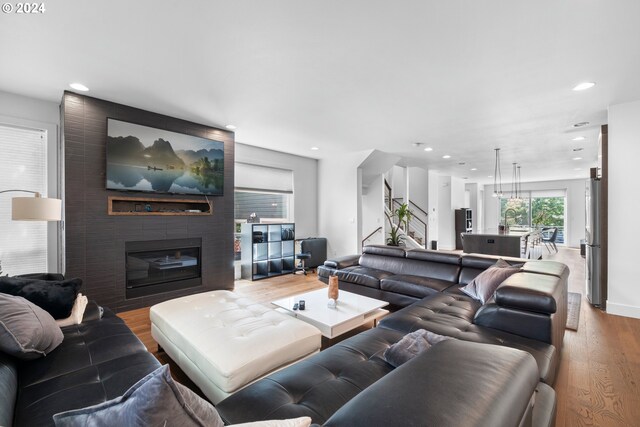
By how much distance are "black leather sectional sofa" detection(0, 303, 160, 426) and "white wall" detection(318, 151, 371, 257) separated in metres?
4.99

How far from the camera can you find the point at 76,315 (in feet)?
7.09

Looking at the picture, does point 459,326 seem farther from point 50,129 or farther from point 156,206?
point 50,129

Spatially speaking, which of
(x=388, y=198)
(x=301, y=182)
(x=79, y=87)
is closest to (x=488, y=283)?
(x=79, y=87)

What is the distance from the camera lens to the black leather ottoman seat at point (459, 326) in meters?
1.74

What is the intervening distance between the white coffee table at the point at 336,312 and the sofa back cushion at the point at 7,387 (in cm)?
181

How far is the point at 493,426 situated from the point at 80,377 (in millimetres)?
1841

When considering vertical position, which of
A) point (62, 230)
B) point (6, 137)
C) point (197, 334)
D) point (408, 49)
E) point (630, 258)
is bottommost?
point (197, 334)

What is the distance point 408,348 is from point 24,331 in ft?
6.81

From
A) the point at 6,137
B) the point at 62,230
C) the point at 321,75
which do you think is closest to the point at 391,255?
the point at 321,75

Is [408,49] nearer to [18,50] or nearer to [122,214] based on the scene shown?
[18,50]

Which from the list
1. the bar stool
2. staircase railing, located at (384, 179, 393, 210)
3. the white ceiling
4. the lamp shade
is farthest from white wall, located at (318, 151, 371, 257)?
the lamp shade

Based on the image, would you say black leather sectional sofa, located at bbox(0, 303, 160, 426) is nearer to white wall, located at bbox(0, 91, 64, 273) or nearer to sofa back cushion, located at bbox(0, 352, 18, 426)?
sofa back cushion, located at bbox(0, 352, 18, 426)

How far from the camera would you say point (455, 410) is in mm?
646

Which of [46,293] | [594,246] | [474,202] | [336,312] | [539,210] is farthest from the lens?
[474,202]
